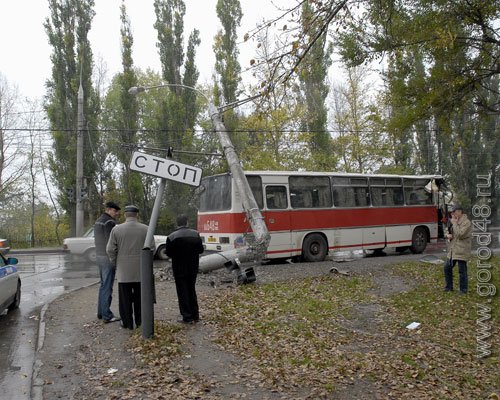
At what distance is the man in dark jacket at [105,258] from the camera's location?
785cm

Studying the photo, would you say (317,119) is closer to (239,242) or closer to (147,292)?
(239,242)

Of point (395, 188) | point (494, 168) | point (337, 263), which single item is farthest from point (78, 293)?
point (494, 168)

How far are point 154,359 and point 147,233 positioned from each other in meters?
1.69

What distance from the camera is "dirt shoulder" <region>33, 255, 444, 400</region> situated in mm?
4973

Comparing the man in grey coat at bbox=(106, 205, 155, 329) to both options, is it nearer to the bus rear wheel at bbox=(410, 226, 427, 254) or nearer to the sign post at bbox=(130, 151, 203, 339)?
the sign post at bbox=(130, 151, 203, 339)

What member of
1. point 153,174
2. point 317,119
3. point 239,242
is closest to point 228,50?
point 317,119

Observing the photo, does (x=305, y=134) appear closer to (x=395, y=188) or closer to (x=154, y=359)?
(x=395, y=188)

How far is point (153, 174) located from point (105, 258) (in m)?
2.03

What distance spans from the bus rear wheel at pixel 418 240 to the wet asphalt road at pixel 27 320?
12.0 metres

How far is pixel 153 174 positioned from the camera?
6.68m

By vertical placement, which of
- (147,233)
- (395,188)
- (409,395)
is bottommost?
(409,395)

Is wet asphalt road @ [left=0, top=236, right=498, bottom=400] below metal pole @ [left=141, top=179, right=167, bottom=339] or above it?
below

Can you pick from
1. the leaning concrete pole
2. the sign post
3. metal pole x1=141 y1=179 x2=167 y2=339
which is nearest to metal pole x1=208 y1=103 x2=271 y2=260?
the leaning concrete pole

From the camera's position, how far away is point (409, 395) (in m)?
4.78
